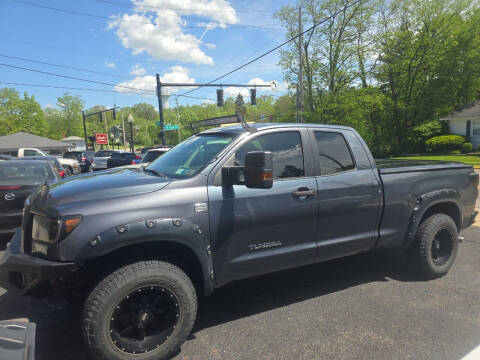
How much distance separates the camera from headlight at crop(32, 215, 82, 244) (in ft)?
7.40

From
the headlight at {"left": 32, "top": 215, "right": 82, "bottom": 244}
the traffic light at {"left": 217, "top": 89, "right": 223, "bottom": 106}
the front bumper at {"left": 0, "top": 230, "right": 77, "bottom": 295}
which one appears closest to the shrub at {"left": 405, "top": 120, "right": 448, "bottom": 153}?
the traffic light at {"left": 217, "top": 89, "right": 223, "bottom": 106}

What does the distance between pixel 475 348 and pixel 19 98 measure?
66.9 m

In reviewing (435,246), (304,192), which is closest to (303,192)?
(304,192)

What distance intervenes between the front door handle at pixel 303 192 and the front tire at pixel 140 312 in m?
1.25

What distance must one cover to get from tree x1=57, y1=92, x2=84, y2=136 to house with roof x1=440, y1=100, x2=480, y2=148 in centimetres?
6496

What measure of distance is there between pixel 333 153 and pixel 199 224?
1.75 meters

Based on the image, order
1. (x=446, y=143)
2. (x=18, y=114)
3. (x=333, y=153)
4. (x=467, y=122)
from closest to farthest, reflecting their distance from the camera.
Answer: (x=333, y=153) → (x=446, y=143) → (x=467, y=122) → (x=18, y=114)

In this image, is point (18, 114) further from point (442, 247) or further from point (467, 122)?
point (442, 247)

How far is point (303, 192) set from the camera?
312 centimetres

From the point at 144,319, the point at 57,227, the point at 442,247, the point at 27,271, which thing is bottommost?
the point at 442,247

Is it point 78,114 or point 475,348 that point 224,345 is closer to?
point 475,348

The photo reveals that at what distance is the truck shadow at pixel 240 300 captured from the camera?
9.48 ft

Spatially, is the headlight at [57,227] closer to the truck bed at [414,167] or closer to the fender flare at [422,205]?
the truck bed at [414,167]

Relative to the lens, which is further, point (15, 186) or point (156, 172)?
point (15, 186)
